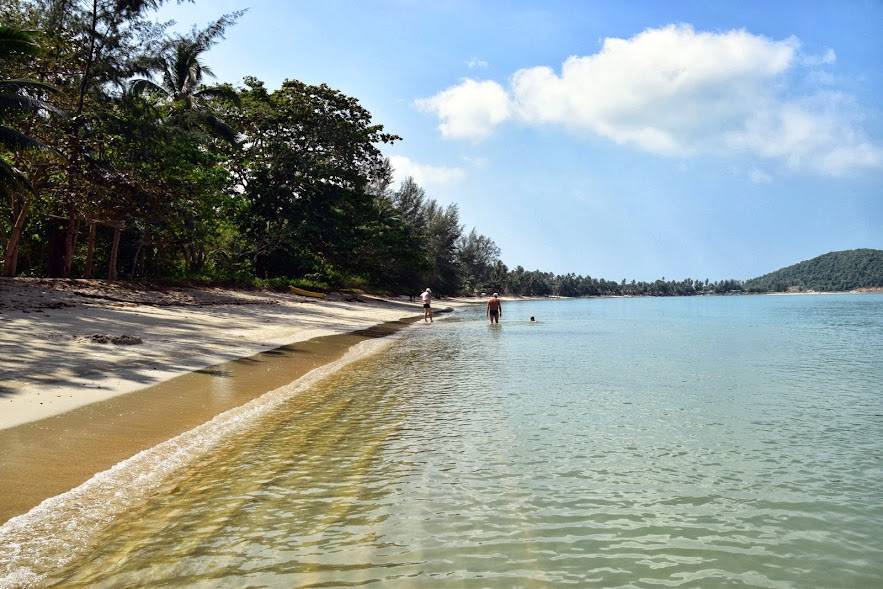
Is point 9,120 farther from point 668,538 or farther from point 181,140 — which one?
point 668,538

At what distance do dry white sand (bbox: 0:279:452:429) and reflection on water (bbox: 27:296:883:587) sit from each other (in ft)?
11.1

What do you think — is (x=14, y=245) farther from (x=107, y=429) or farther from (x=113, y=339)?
(x=107, y=429)

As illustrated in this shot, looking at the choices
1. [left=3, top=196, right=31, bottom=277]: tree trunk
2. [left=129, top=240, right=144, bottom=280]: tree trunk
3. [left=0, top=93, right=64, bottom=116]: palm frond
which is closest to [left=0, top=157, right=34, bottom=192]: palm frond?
[left=0, top=93, right=64, bottom=116]: palm frond

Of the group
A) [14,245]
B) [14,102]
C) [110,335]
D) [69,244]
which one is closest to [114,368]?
[110,335]

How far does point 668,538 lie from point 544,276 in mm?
174043

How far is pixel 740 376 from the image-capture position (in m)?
14.8

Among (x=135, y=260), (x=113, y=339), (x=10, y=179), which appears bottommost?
(x=113, y=339)

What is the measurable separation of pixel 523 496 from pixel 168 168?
92.9 ft

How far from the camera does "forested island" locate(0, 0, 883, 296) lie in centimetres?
2442

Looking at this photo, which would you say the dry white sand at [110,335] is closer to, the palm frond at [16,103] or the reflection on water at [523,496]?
the reflection on water at [523,496]

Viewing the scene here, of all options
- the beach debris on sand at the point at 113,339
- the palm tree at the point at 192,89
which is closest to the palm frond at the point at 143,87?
the palm tree at the point at 192,89

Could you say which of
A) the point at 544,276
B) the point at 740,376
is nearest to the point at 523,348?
the point at 740,376

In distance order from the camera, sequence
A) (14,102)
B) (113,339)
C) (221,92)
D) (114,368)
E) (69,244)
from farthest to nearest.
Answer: (221,92) < (69,244) < (14,102) < (113,339) < (114,368)

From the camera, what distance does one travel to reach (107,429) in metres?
7.79
